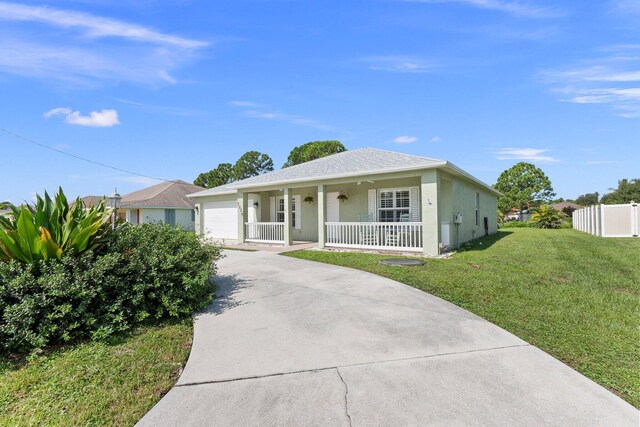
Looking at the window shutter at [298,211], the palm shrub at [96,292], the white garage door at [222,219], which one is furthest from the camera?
the white garage door at [222,219]

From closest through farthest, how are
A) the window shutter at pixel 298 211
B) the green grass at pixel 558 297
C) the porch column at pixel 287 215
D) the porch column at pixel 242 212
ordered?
the green grass at pixel 558 297
the porch column at pixel 287 215
the porch column at pixel 242 212
the window shutter at pixel 298 211

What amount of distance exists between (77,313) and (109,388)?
1591mm

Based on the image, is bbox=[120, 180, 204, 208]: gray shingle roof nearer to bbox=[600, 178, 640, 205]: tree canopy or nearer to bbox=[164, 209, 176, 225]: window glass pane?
bbox=[164, 209, 176, 225]: window glass pane

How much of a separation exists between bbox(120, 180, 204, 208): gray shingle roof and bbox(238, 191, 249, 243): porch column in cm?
1382

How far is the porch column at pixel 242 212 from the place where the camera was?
15.3 metres

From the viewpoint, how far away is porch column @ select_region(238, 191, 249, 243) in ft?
50.3

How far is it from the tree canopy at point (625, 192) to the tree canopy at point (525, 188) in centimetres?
983

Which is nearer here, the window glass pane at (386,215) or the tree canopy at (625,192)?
the window glass pane at (386,215)

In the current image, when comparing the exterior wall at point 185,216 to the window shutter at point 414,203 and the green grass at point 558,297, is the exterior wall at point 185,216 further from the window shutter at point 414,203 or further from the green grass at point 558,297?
the window shutter at point 414,203

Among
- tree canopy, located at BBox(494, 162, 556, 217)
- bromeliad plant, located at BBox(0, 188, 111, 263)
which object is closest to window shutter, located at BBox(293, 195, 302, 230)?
bromeliad plant, located at BBox(0, 188, 111, 263)

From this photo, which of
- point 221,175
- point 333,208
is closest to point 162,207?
point 221,175

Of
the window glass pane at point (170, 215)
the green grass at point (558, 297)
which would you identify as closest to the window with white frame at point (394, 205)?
the green grass at point (558, 297)

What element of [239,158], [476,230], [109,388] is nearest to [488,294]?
[109,388]

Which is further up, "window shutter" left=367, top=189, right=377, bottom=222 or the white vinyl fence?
"window shutter" left=367, top=189, right=377, bottom=222
